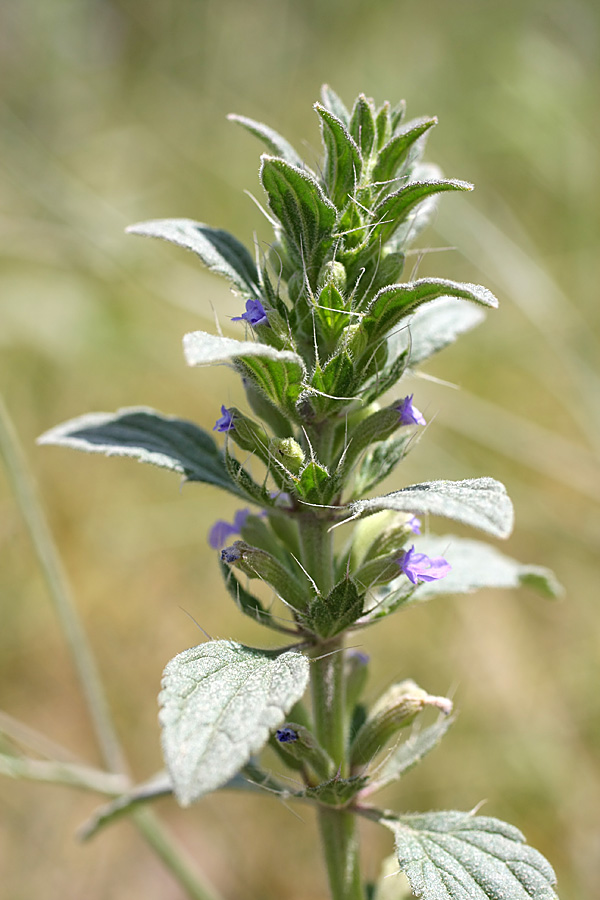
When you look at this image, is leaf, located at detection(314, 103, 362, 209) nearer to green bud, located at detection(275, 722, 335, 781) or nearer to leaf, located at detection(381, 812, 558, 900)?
green bud, located at detection(275, 722, 335, 781)

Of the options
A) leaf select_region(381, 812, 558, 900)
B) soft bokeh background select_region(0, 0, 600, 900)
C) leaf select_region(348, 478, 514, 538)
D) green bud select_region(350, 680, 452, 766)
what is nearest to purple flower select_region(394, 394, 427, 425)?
leaf select_region(348, 478, 514, 538)

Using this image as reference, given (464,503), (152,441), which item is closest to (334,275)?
(464,503)

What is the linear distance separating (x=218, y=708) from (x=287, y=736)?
0.39 metres

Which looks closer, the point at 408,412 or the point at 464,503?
the point at 464,503

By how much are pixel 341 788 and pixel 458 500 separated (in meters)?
0.72

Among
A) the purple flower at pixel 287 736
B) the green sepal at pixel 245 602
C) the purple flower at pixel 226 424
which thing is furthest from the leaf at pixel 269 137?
the purple flower at pixel 287 736

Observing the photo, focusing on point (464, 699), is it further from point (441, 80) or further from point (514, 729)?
point (441, 80)

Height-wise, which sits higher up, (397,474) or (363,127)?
(363,127)

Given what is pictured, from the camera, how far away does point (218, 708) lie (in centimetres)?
116

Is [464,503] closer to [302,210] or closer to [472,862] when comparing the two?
[302,210]

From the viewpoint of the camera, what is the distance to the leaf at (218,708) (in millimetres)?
1045

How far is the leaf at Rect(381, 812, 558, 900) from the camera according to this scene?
4.41 feet

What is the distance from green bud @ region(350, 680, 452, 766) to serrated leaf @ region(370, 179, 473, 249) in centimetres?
98

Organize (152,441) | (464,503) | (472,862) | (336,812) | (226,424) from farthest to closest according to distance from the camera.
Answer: (152,441)
(336,812)
(226,424)
(472,862)
(464,503)
